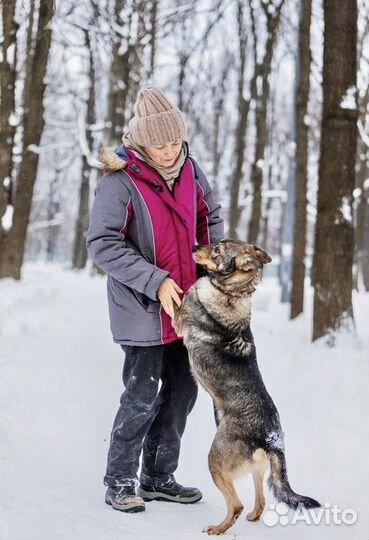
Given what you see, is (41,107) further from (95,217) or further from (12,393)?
(95,217)

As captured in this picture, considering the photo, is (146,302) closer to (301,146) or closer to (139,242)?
(139,242)

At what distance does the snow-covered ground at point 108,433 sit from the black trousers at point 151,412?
11.2 inches

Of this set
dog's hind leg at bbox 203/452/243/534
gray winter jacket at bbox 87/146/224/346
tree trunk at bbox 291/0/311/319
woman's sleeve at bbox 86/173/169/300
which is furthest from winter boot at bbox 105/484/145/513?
tree trunk at bbox 291/0/311/319

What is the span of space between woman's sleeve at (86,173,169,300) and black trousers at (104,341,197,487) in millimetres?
479

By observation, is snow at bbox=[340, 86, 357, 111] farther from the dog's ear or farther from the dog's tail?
the dog's tail

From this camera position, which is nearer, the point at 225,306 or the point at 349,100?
the point at 225,306

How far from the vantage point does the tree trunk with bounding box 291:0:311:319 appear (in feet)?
42.3

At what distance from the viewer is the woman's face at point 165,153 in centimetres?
433

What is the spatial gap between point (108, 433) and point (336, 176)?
14.0 feet

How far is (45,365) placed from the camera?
7449 millimetres

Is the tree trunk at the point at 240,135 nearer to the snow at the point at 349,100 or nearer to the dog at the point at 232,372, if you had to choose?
the snow at the point at 349,100

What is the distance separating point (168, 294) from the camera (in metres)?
4.15

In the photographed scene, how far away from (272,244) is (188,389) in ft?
185

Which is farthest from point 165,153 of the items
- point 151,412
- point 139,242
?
point 151,412
